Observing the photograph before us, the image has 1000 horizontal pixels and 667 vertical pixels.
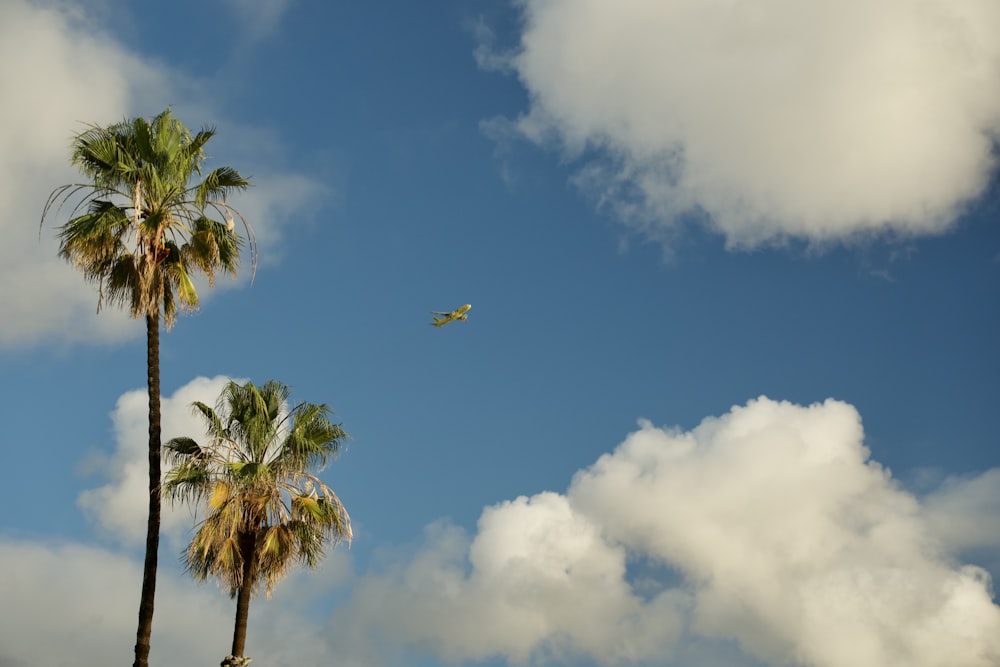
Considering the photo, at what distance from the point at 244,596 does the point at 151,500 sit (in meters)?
4.71

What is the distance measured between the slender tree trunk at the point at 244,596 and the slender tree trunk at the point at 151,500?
4.06 m

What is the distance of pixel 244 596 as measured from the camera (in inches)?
1238

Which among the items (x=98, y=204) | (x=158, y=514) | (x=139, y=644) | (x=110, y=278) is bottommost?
(x=139, y=644)

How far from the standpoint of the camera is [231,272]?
1230 inches

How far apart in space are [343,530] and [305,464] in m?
2.40

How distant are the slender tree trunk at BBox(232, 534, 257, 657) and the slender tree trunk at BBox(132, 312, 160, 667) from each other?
13.3 feet

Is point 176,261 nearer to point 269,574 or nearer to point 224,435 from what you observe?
point 224,435

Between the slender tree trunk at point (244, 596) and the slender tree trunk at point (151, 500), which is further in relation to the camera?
the slender tree trunk at point (244, 596)

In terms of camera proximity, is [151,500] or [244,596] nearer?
Answer: [151,500]

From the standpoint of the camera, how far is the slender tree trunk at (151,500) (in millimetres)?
27208

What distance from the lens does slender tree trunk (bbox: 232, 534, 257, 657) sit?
102 ft

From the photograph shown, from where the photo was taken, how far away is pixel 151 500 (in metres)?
28.5

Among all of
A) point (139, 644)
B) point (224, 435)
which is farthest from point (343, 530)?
point (139, 644)

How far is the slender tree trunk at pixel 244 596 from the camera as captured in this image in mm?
31016
